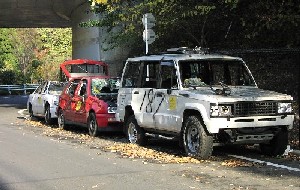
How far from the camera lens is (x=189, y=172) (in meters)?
8.48

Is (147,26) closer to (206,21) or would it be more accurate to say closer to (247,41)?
(206,21)

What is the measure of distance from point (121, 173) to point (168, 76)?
3.01 metres

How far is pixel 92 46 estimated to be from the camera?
2797cm

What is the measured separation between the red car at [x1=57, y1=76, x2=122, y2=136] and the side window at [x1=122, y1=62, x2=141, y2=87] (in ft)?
5.29

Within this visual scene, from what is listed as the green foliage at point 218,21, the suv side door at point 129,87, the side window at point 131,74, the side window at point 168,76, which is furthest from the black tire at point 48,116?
the side window at point 168,76

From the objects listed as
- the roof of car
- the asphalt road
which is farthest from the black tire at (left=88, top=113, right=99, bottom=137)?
the roof of car

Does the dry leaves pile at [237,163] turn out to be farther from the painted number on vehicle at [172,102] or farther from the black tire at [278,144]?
the painted number on vehicle at [172,102]

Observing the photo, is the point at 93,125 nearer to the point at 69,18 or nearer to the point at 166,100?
the point at 166,100

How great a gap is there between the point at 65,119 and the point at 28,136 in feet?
6.25

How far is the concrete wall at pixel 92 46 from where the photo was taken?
86.9ft

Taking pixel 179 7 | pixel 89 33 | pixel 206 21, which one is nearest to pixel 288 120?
pixel 179 7

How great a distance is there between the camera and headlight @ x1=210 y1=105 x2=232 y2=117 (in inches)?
362

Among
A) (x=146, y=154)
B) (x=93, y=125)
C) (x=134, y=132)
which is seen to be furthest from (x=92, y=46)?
(x=146, y=154)

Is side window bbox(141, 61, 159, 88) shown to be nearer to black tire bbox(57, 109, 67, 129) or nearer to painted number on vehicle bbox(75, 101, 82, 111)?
painted number on vehicle bbox(75, 101, 82, 111)
